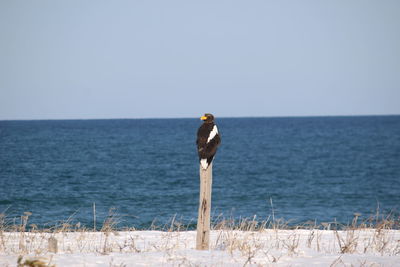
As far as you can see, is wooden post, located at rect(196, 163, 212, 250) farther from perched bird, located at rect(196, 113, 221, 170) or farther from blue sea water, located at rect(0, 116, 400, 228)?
blue sea water, located at rect(0, 116, 400, 228)

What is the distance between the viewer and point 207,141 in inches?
276

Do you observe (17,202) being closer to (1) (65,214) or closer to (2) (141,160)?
(1) (65,214)

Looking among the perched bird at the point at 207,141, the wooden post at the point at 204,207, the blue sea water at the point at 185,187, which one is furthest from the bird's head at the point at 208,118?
the blue sea water at the point at 185,187

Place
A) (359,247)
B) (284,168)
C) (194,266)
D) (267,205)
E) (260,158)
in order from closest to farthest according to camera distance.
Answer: (194,266) → (359,247) → (267,205) → (284,168) → (260,158)

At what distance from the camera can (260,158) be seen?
2079 inches

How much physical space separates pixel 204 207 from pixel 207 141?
0.98 meters

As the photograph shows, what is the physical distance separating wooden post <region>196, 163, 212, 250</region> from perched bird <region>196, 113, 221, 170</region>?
0.14 m

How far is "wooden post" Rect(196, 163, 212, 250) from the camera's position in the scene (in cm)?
694

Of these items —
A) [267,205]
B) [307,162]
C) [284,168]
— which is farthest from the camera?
[307,162]

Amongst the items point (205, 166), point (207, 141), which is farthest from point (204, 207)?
point (207, 141)

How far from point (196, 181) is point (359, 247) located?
24951 millimetres

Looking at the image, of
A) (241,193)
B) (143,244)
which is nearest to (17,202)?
(241,193)

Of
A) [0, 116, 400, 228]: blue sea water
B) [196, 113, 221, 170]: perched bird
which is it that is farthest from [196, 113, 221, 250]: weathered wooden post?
[0, 116, 400, 228]: blue sea water

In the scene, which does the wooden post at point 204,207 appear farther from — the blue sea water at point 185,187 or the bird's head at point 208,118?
the blue sea water at point 185,187
